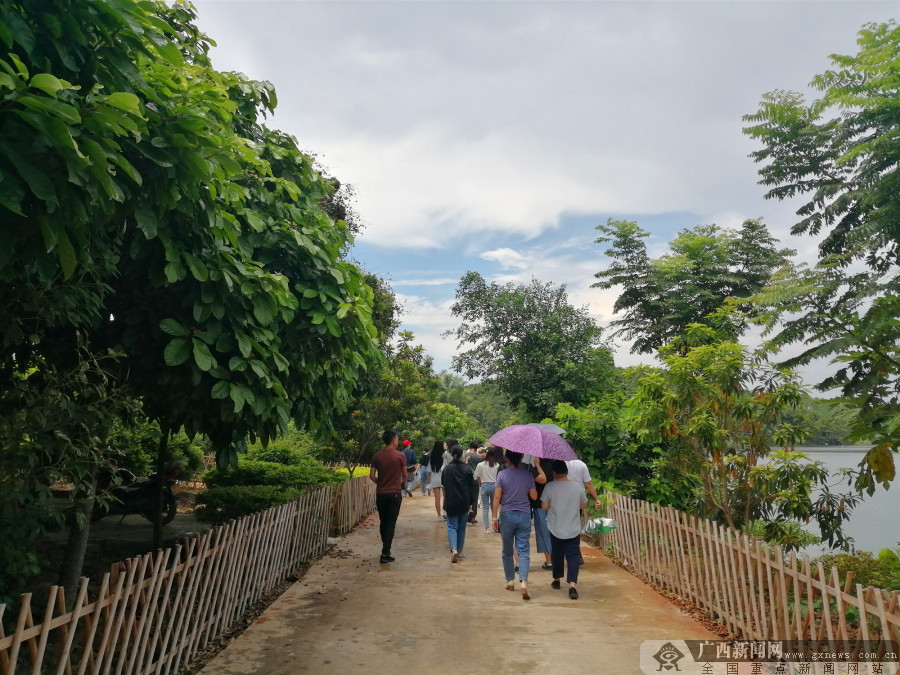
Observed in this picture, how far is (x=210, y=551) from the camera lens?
530 cm

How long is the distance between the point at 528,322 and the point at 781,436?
11.7 meters

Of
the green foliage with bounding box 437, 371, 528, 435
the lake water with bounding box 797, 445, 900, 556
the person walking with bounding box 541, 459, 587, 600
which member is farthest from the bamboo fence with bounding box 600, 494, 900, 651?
the green foliage with bounding box 437, 371, 528, 435

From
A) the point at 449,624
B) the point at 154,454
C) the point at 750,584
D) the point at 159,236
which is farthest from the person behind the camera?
the point at 154,454

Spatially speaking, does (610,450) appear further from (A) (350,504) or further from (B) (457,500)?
(A) (350,504)

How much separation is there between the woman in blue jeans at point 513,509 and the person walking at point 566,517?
24 cm

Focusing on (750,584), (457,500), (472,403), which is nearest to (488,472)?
(457,500)

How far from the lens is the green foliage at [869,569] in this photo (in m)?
6.46

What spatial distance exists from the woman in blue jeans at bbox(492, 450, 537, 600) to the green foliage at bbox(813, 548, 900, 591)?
297 centimetres

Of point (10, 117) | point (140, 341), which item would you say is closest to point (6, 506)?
point (140, 341)

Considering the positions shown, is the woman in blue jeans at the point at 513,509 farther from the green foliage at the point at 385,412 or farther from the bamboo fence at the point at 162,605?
the green foliage at the point at 385,412

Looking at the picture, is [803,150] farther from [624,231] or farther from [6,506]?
[6,506]

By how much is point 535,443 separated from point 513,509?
87 centimetres

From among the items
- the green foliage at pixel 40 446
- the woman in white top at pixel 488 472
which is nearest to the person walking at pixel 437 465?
the woman in white top at pixel 488 472

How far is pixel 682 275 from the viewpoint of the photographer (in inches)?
845
